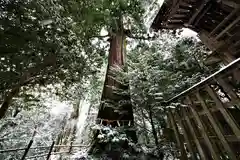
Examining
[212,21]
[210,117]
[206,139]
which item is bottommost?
[206,139]

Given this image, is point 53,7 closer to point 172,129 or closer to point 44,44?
point 44,44

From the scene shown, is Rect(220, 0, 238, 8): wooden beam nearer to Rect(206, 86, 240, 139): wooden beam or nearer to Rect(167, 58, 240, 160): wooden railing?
Rect(167, 58, 240, 160): wooden railing

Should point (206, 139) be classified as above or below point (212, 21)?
below

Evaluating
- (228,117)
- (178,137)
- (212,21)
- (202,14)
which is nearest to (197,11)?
(202,14)

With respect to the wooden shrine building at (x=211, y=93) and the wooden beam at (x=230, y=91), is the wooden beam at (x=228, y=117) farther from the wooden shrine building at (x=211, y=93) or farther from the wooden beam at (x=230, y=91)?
the wooden beam at (x=230, y=91)

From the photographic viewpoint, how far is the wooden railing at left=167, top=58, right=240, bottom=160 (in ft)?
5.30

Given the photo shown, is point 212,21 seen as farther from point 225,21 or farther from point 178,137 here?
point 178,137

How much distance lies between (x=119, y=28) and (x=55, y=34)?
9.05 ft

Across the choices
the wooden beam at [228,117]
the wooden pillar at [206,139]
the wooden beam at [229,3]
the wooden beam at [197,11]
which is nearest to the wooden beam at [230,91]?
the wooden beam at [228,117]

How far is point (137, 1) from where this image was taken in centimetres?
530

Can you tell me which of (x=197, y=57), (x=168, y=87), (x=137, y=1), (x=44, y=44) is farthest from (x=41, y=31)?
(x=197, y=57)

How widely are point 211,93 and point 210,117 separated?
0.28 meters

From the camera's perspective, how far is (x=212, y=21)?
177 inches

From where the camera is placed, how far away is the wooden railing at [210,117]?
63.6 inches
